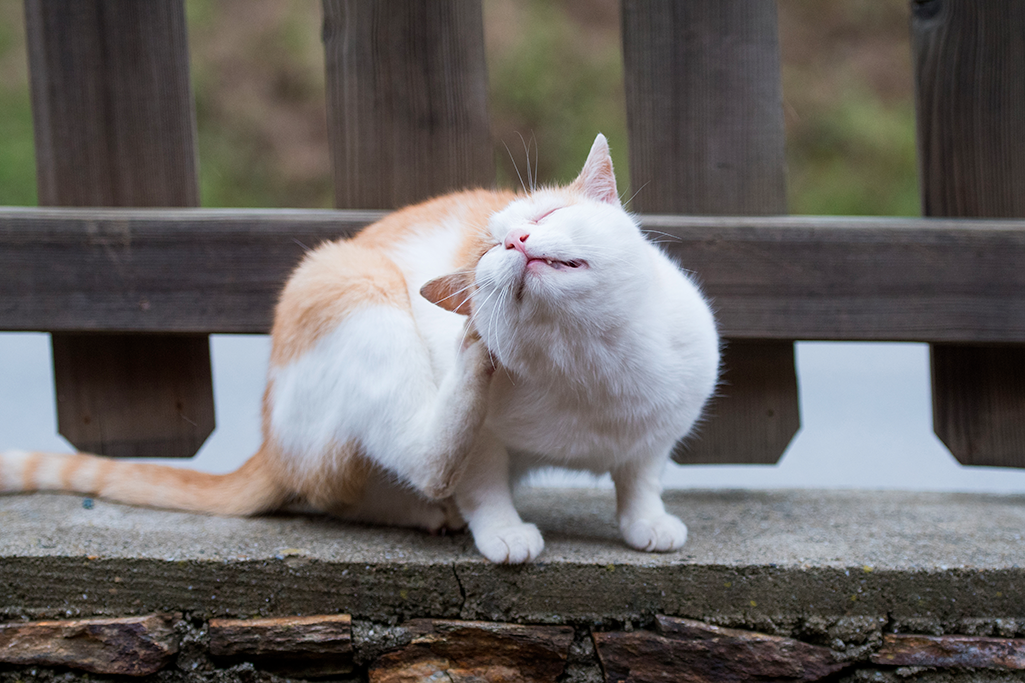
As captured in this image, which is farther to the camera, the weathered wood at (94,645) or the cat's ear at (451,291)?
the weathered wood at (94,645)

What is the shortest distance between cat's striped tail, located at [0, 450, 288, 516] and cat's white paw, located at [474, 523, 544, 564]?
1.41ft

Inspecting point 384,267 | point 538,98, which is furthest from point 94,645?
point 538,98

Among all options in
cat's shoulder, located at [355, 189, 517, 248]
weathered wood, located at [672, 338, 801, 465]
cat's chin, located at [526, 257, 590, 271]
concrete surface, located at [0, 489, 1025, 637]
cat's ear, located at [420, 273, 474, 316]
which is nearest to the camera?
cat's chin, located at [526, 257, 590, 271]

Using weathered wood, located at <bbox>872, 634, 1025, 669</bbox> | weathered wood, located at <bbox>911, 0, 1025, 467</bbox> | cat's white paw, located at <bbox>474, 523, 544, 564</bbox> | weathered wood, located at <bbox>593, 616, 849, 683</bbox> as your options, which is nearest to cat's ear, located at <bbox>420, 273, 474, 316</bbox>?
cat's white paw, located at <bbox>474, 523, 544, 564</bbox>

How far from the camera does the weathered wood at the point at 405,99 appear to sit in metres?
1.65

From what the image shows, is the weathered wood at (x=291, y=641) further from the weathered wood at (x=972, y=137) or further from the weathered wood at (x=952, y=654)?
the weathered wood at (x=972, y=137)

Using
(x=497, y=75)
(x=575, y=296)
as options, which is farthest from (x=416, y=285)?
(x=497, y=75)

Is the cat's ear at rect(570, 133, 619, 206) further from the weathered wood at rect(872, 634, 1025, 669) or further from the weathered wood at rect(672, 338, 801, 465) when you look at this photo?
the weathered wood at rect(872, 634, 1025, 669)

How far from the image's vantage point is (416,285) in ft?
4.55

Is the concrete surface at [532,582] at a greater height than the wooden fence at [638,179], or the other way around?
the wooden fence at [638,179]

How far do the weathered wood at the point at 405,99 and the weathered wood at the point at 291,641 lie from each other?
0.85 metres

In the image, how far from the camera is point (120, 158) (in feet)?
5.65

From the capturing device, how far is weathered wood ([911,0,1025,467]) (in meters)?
1.64

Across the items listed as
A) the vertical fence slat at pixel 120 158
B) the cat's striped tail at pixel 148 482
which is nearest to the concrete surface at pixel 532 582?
the cat's striped tail at pixel 148 482
